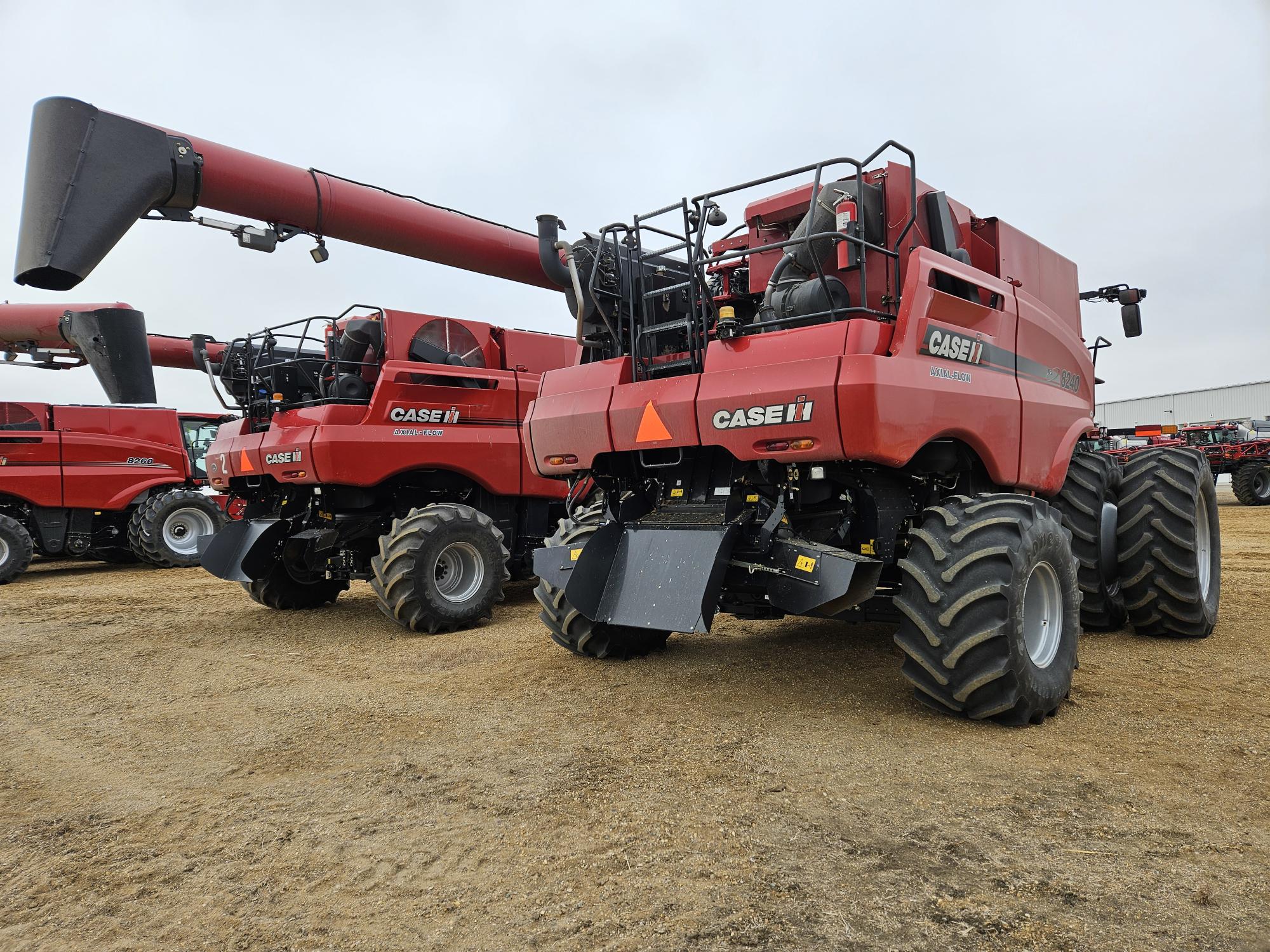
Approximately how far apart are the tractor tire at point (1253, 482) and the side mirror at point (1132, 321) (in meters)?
18.3

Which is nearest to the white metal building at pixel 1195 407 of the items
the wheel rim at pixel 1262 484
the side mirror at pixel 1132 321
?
the wheel rim at pixel 1262 484

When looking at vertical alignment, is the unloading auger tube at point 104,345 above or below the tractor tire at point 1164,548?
above

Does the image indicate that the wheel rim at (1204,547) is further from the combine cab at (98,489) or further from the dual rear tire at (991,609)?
the combine cab at (98,489)

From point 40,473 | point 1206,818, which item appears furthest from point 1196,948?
point 40,473

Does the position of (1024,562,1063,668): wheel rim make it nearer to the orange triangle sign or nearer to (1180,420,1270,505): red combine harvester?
the orange triangle sign

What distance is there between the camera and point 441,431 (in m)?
8.10

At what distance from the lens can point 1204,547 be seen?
6301 mm

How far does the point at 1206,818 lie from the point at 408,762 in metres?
3.08

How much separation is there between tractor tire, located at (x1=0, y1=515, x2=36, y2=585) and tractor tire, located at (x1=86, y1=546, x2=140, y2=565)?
1.29 meters

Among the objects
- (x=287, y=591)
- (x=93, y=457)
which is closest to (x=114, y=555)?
(x=93, y=457)

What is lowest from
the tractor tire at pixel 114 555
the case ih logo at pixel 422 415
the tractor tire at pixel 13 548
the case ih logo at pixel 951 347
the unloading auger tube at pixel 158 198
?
the tractor tire at pixel 114 555

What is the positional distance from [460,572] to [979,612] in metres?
4.96

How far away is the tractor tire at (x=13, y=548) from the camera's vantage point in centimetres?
1199

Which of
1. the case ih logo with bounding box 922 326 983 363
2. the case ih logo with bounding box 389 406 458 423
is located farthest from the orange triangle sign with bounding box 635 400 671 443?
the case ih logo with bounding box 389 406 458 423
